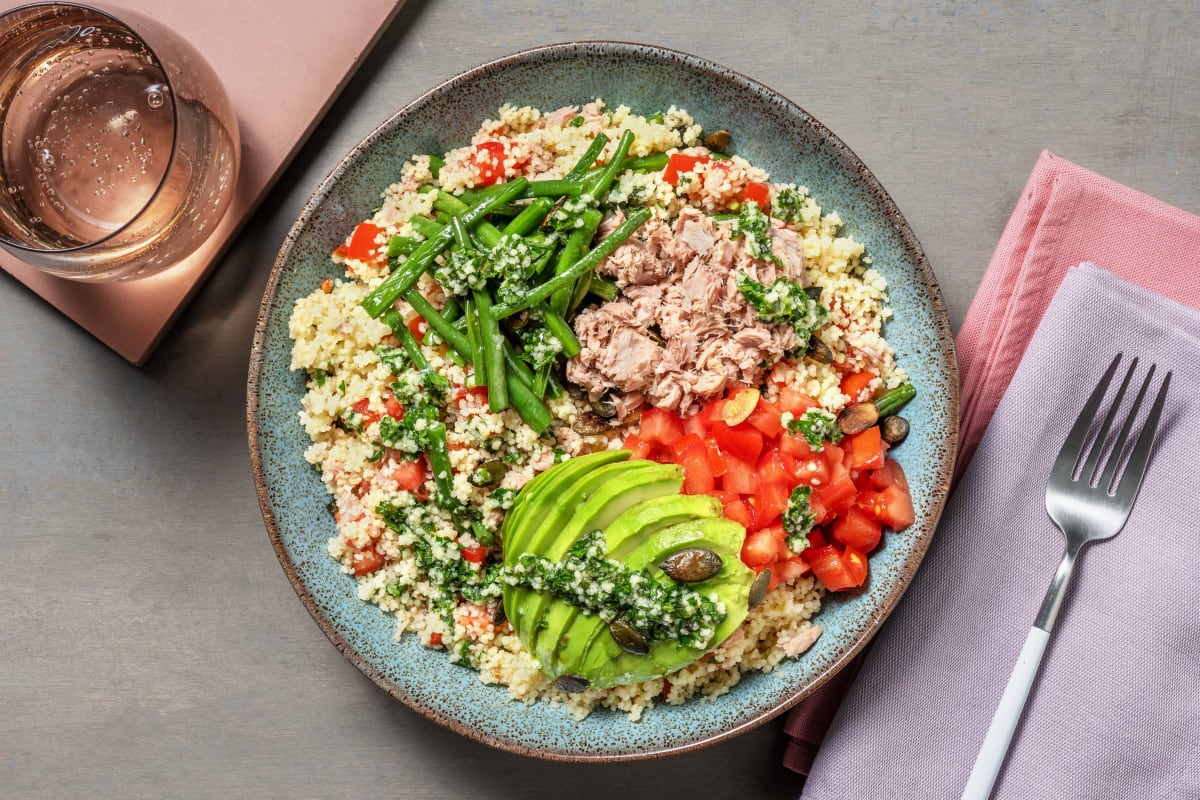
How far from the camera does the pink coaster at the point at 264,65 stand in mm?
2928

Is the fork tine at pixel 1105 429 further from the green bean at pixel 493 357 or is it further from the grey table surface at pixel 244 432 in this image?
the green bean at pixel 493 357

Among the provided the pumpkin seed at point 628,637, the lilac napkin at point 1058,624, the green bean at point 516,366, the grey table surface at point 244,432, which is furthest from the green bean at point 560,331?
the lilac napkin at point 1058,624

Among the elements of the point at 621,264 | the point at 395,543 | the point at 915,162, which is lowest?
the point at 395,543

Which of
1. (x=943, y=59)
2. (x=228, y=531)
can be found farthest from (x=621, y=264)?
(x=228, y=531)

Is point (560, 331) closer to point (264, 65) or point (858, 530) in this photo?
point (858, 530)

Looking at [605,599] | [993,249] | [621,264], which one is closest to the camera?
[605,599]

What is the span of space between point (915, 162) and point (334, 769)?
290 centimetres

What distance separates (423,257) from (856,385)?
52.7 inches

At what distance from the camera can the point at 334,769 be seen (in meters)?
3.04

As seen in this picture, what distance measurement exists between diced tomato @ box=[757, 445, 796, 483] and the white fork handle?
2.91ft

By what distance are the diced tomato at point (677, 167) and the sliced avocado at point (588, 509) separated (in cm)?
87

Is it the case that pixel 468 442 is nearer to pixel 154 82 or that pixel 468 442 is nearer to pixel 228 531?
pixel 228 531

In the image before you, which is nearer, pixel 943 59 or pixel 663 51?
pixel 663 51

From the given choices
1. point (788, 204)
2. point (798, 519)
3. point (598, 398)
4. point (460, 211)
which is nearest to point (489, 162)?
point (460, 211)
